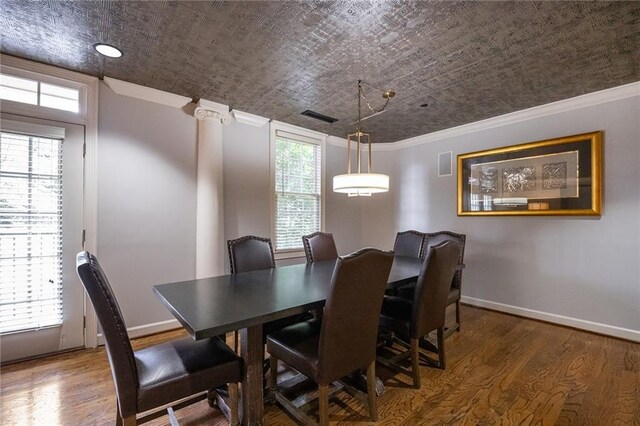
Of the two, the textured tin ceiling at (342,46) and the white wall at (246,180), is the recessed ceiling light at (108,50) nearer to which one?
the textured tin ceiling at (342,46)

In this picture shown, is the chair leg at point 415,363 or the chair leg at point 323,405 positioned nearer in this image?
the chair leg at point 323,405

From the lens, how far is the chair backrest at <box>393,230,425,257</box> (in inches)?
140

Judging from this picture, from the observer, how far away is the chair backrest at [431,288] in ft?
6.77

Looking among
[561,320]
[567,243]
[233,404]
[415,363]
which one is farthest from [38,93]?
[561,320]

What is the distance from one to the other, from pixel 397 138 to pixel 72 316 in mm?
4663

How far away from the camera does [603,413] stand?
1826mm

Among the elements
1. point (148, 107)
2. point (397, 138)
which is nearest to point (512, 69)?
point (397, 138)

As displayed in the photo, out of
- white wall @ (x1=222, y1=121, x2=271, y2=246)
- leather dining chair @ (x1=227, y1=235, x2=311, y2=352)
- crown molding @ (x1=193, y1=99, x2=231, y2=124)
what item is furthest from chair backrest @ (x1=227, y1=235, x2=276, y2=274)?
crown molding @ (x1=193, y1=99, x2=231, y2=124)

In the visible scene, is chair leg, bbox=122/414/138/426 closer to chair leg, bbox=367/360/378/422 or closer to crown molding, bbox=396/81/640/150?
chair leg, bbox=367/360/378/422

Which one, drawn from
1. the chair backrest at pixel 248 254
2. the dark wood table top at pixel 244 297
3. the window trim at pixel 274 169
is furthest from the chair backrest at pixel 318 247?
the window trim at pixel 274 169

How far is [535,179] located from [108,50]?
14.8 feet

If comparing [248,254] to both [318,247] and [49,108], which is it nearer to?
[318,247]

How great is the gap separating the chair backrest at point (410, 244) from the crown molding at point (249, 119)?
2.37 meters

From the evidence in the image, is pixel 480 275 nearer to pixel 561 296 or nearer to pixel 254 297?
pixel 561 296
